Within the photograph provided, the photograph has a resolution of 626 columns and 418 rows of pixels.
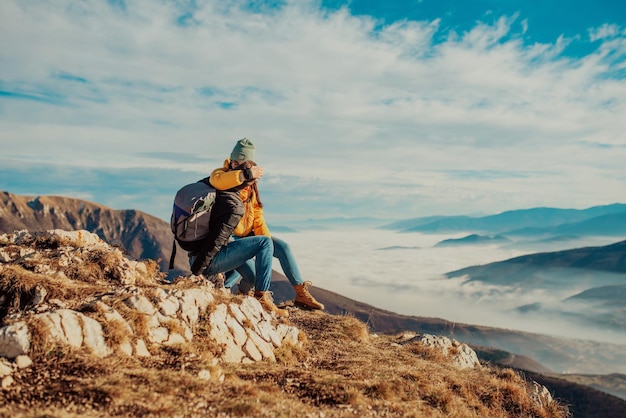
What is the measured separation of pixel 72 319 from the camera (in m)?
7.46

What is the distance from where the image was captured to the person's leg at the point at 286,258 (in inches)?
464

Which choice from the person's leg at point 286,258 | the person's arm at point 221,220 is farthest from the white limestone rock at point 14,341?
the person's leg at point 286,258

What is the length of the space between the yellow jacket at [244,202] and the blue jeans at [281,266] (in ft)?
1.76

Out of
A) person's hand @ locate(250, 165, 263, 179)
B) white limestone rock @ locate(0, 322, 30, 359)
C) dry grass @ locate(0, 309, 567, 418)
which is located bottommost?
dry grass @ locate(0, 309, 567, 418)

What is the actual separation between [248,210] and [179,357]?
3848 millimetres

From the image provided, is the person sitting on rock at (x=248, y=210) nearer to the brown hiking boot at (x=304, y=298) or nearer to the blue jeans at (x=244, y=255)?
the brown hiking boot at (x=304, y=298)

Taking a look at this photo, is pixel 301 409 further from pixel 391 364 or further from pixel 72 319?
pixel 391 364

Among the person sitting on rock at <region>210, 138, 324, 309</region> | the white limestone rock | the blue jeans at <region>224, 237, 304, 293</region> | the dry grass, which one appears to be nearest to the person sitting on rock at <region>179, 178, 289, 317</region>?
the blue jeans at <region>224, 237, 304, 293</region>

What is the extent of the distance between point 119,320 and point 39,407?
2413 mm

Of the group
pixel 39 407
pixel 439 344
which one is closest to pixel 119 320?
pixel 39 407

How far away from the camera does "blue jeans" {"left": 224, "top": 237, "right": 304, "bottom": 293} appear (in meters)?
11.8

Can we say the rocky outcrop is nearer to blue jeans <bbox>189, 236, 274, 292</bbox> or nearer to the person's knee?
blue jeans <bbox>189, 236, 274, 292</bbox>

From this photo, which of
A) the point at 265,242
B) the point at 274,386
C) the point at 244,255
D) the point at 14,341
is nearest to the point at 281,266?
the point at 265,242

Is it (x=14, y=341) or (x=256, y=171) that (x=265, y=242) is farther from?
(x=14, y=341)
